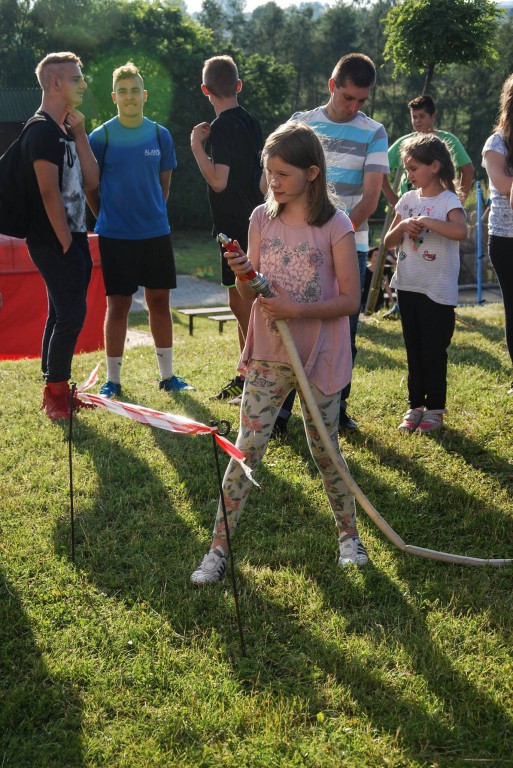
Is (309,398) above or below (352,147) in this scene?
below

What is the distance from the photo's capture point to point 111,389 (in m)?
5.92

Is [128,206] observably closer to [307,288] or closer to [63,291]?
[63,291]

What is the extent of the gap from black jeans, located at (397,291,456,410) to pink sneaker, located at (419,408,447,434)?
3cm

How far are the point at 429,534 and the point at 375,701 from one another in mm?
1246

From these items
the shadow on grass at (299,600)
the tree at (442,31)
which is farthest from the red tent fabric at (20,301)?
the tree at (442,31)

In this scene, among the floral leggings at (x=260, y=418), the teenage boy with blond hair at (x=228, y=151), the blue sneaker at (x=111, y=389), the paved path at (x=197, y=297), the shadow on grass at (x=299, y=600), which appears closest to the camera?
the shadow on grass at (x=299, y=600)

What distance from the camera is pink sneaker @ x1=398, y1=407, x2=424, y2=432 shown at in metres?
4.98

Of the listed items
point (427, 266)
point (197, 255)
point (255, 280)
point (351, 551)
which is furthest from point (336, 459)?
point (197, 255)

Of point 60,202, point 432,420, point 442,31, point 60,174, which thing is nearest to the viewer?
point 432,420

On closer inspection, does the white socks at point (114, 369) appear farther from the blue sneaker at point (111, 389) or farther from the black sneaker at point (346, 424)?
the black sneaker at point (346, 424)

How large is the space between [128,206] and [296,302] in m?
2.96

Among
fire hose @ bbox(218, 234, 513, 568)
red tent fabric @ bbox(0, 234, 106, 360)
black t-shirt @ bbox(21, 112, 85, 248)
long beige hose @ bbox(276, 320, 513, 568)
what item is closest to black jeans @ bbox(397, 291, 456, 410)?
long beige hose @ bbox(276, 320, 513, 568)

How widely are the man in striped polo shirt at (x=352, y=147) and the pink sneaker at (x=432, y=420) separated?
57 cm

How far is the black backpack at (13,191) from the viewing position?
16.7ft
